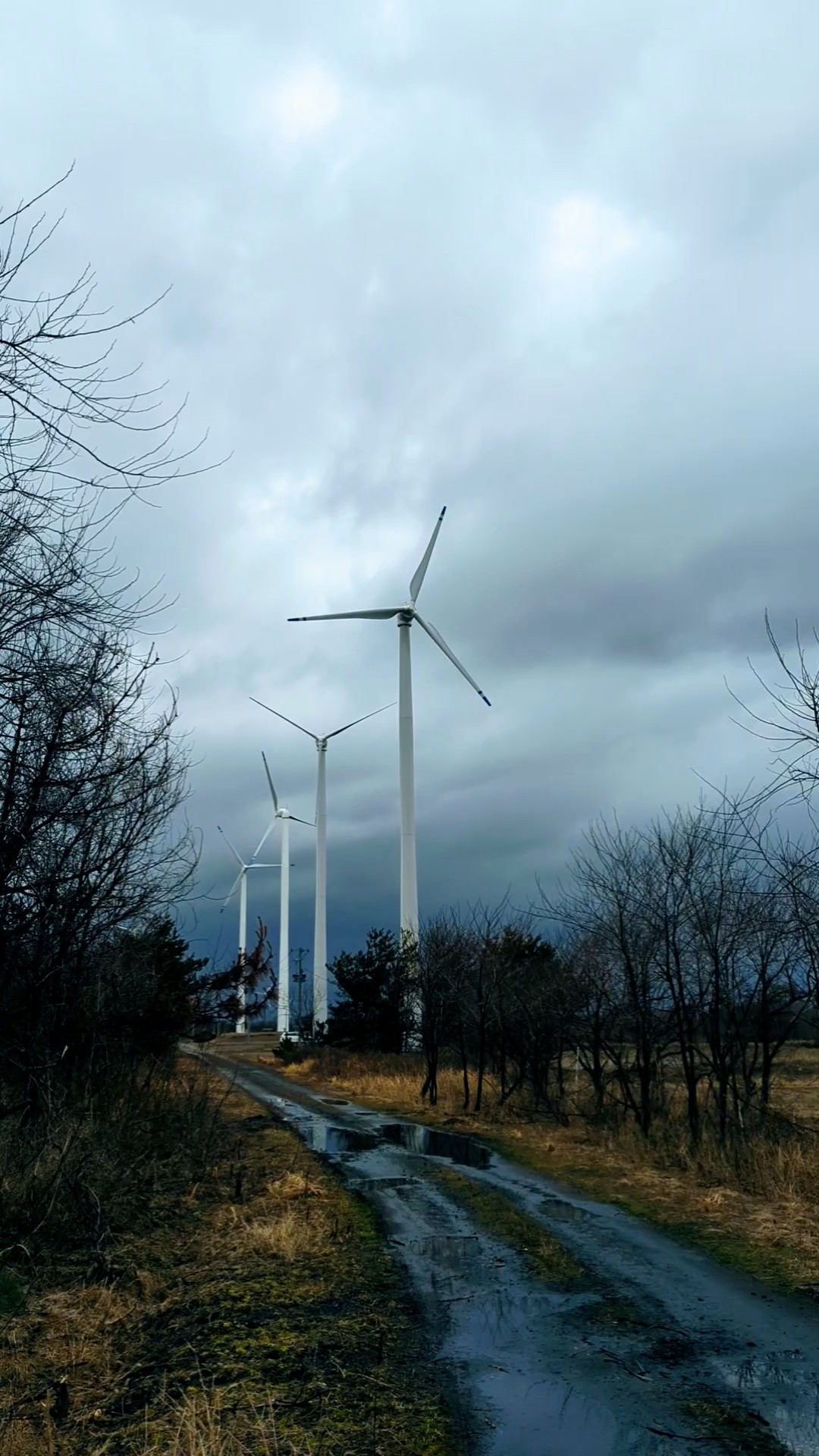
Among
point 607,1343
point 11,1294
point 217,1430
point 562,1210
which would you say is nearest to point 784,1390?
point 607,1343

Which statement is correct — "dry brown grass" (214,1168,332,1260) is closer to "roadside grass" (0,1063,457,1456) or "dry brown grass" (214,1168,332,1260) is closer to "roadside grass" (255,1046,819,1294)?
"roadside grass" (0,1063,457,1456)

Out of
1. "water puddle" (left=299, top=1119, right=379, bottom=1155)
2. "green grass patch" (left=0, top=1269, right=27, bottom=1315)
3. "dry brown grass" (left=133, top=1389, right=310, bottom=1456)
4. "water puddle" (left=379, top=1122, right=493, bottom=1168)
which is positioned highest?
"green grass patch" (left=0, top=1269, right=27, bottom=1315)

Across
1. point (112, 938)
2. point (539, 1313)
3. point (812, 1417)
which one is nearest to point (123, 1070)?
point (112, 938)

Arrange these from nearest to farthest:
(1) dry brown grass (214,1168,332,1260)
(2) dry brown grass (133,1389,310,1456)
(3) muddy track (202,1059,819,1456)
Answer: (2) dry brown grass (133,1389,310,1456)
(3) muddy track (202,1059,819,1456)
(1) dry brown grass (214,1168,332,1260)

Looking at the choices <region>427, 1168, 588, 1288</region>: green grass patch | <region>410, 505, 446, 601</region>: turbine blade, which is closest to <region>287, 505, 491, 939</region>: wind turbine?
<region>410, 505, 446, 601</region>: turbine blade

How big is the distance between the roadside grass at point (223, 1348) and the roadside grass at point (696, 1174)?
137 inches

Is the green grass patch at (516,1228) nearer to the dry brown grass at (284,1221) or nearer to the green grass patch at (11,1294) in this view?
the dry brown grass at (284,1221)

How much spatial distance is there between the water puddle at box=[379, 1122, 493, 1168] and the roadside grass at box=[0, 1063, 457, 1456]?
20.9 ft

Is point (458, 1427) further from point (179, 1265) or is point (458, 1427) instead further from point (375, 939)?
point (375, 939)

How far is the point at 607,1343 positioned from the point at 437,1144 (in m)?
13.0

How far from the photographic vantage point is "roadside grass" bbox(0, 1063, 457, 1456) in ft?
19.5

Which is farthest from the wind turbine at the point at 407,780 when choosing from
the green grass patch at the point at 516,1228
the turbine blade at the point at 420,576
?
the green grass patch at the point at 516,1228

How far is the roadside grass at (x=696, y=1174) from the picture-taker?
34.9ft

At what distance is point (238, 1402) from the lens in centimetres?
634
